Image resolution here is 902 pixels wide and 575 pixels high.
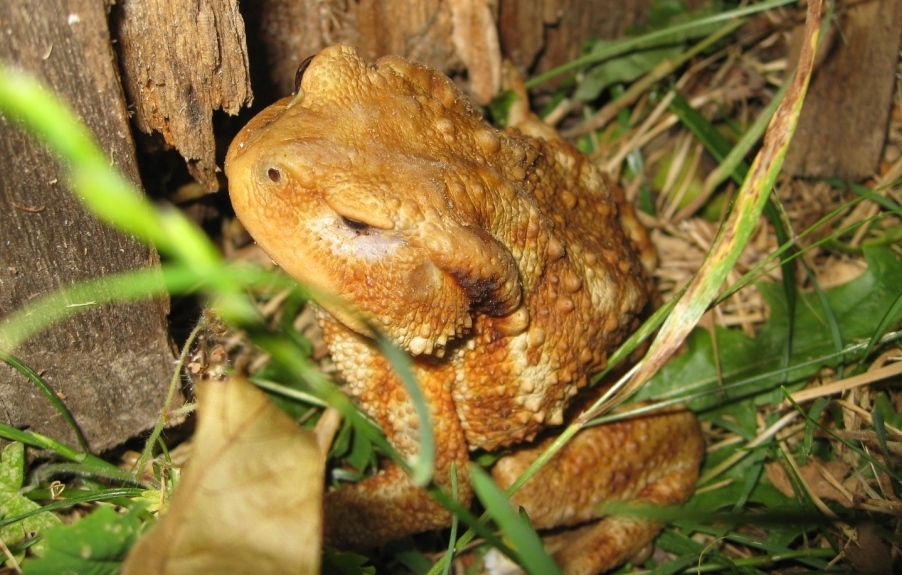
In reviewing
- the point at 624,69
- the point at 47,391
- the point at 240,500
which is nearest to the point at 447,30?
the point at 624,69

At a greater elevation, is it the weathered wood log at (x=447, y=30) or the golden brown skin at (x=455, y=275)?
the weathered wood log at (x=447, y=30)

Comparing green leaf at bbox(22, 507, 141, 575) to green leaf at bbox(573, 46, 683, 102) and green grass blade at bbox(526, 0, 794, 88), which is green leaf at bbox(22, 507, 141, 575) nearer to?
green grass blade at bbox(526, 0, 794, 88)

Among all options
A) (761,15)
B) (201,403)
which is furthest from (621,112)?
(201,403)

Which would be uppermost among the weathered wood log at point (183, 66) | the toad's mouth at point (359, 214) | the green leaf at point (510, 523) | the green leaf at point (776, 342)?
the weathered wood log at point (183, 66)

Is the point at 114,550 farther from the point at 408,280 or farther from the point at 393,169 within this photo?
the point at 393,169

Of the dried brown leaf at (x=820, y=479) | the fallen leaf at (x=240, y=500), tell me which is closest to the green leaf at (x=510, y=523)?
the fallen leaf at (x=240, y=500)

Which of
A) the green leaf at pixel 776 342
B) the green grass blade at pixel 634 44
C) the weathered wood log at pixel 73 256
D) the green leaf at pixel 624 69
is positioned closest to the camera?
the weathered wood log at pixel 73 256

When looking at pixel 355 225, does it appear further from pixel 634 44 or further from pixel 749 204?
pixel 634 44

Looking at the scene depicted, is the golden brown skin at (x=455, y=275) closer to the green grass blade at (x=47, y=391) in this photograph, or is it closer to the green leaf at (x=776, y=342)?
the green leaf at (x=776, y=342)
